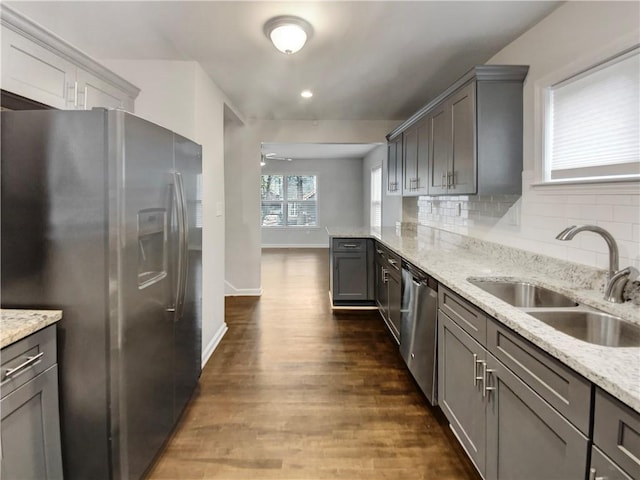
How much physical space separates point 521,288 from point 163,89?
9.49 ft

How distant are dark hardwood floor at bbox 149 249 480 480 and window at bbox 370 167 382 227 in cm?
438

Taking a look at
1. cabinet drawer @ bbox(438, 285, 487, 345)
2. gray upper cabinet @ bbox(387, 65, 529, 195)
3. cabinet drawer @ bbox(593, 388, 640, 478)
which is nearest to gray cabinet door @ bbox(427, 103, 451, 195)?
gray upper cabinet @ bbox(387, 65, 529, 195)

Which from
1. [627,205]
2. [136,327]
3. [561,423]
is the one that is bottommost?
[561,423]

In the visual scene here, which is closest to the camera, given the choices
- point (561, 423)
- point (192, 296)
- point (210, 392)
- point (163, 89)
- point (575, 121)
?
point (561, 423)

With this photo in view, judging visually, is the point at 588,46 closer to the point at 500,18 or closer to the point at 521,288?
the point at 500,18

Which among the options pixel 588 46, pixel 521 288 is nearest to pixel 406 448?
pixel 521 288

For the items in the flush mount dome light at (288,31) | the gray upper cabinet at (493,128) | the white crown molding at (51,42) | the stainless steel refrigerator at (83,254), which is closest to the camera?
the stainless steel refrigerator at (83,254)

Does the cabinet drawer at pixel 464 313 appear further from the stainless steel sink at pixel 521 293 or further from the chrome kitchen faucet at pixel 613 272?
the chrome kitchen faucet at pixel 613 272

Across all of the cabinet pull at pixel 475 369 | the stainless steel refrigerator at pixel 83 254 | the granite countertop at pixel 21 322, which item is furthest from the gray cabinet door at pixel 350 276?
the granite countertop at pixel 21 322

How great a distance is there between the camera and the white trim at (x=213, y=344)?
3014 millimetres

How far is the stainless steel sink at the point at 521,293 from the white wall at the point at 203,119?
7.36ft

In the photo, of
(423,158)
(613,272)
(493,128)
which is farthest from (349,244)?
(613,272)

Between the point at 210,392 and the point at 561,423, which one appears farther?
the point at 210,392

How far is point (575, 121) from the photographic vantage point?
1.93 metres
